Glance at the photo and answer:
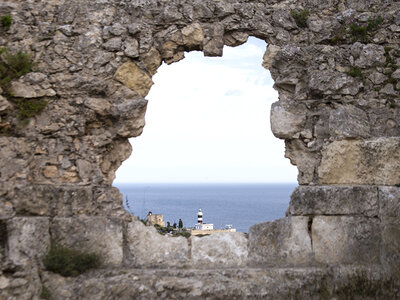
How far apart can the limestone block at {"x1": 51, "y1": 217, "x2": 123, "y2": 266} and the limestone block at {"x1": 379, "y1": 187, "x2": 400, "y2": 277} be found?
279cm

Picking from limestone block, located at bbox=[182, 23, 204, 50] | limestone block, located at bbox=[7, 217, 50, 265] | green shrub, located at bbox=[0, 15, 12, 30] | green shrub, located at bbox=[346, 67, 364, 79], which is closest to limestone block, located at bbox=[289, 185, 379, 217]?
green shrub, located at bbox=[346, 67, 364, 79]

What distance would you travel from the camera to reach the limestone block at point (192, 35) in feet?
17.2

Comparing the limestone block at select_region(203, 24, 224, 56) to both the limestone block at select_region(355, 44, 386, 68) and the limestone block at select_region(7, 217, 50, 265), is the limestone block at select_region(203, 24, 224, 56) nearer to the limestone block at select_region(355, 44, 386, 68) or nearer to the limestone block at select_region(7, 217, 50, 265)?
the limestone block at select_region(355, 44, 386, 68)

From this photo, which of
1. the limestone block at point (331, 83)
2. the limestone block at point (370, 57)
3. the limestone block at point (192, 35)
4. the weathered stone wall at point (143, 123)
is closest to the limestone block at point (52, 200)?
the weathered stone wall at point (143, 123)

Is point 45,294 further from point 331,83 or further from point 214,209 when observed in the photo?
point 214,209

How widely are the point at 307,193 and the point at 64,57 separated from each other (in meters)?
3.09

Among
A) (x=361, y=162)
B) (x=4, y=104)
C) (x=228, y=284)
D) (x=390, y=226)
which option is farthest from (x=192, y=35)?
(x=390, y=226)

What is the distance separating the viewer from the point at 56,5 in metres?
5.19

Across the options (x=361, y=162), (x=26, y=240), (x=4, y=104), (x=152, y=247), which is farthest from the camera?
(x=361, y=162)

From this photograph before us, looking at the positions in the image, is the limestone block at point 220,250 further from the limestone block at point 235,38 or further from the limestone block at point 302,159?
the limestone block at point 235,38

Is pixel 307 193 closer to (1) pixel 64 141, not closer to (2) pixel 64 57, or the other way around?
(1) pixel 64 141

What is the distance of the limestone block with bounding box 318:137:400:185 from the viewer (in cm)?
500

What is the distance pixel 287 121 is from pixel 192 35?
150cm

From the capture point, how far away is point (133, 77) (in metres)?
5.20
